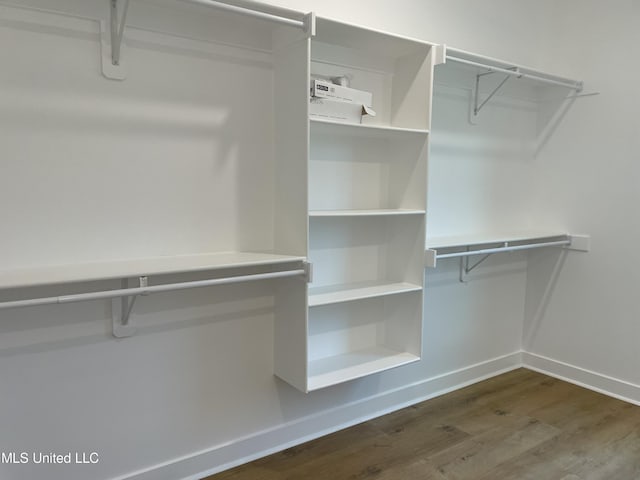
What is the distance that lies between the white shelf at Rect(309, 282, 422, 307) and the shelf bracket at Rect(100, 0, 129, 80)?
1.21m

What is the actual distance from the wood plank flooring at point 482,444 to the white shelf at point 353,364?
1.39ft

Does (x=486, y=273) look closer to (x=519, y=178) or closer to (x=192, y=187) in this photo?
(x=519, y=178)

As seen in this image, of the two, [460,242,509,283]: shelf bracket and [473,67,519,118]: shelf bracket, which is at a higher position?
[473,67,519,118]: shelf bracket

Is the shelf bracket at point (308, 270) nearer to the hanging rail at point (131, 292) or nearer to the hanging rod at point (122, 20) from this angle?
the hanging rail at point (131, 292)

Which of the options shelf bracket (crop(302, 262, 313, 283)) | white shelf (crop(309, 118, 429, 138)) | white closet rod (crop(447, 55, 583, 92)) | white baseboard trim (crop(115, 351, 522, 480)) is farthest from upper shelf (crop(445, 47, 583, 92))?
white baseboard trim (crop(115, 351, 522, 480))

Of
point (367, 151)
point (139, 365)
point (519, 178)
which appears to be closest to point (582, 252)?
point (519, 178)

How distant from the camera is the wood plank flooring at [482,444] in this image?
7.11ft

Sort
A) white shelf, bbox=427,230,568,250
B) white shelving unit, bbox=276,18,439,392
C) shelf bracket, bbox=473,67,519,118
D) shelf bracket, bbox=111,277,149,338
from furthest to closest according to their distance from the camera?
shelf bracket, bbox=473,67,519,118
white shelf, bbox=427,230,568,250
white shelving unit, bbox=276,18,439,392
shelf bracket, bbox=111,277,149,338

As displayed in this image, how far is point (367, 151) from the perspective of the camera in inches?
96.5

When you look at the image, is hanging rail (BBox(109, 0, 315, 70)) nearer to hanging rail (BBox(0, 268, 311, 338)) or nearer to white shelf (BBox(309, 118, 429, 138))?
white shelf (BBox(309, 118, 429, 138))

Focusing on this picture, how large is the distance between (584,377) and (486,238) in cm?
129

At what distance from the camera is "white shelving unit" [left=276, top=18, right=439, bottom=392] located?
2246mm

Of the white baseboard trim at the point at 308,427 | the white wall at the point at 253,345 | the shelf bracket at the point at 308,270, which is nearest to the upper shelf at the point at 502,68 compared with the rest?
the white wall at the point at 253,345

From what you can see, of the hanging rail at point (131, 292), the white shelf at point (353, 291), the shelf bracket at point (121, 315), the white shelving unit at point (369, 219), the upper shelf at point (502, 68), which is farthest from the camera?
the upper shelf at point (502, 68)
